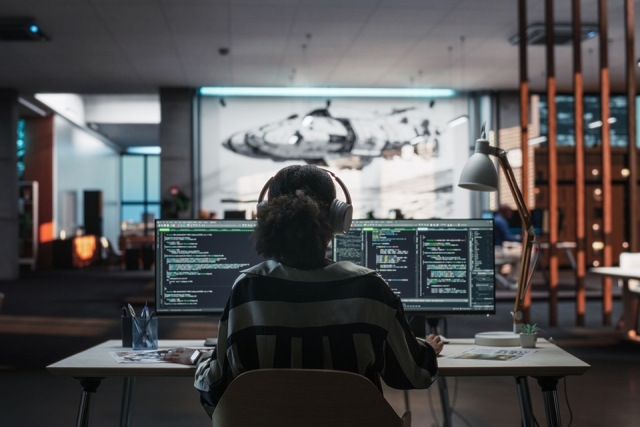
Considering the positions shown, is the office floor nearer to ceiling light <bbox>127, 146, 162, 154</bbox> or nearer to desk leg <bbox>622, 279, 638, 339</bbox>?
desk leg <bbox>622, 279, 638, 339</bbox>

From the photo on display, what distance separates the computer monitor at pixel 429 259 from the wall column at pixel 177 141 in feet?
38.9

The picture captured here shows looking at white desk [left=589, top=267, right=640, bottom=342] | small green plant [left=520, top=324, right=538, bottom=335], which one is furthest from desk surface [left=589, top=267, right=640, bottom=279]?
small green plant [left=520, top=324, right=538, bottom=335]

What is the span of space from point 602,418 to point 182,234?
2670mm

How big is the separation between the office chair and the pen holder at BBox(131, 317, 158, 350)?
1060mm

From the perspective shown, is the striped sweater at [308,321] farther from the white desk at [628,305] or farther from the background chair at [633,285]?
the background chair at [633,285]

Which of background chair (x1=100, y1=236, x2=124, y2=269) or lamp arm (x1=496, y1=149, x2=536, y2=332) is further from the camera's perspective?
background chair (x1=100, y1=236, x2=124, y2=269)

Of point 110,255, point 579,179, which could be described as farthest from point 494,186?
point 110,255

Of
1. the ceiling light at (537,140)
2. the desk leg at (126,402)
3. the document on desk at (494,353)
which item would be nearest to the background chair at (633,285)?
the document on desk at (494,353)

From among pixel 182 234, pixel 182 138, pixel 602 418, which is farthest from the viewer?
pixel 182 138

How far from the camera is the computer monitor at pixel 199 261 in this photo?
2609 millimetres

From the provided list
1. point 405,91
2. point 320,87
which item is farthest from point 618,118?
point 320,87

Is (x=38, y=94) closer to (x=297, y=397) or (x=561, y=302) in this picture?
(x=561, y=302)

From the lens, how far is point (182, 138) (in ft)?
46.4

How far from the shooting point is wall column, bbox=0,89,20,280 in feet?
47.9
